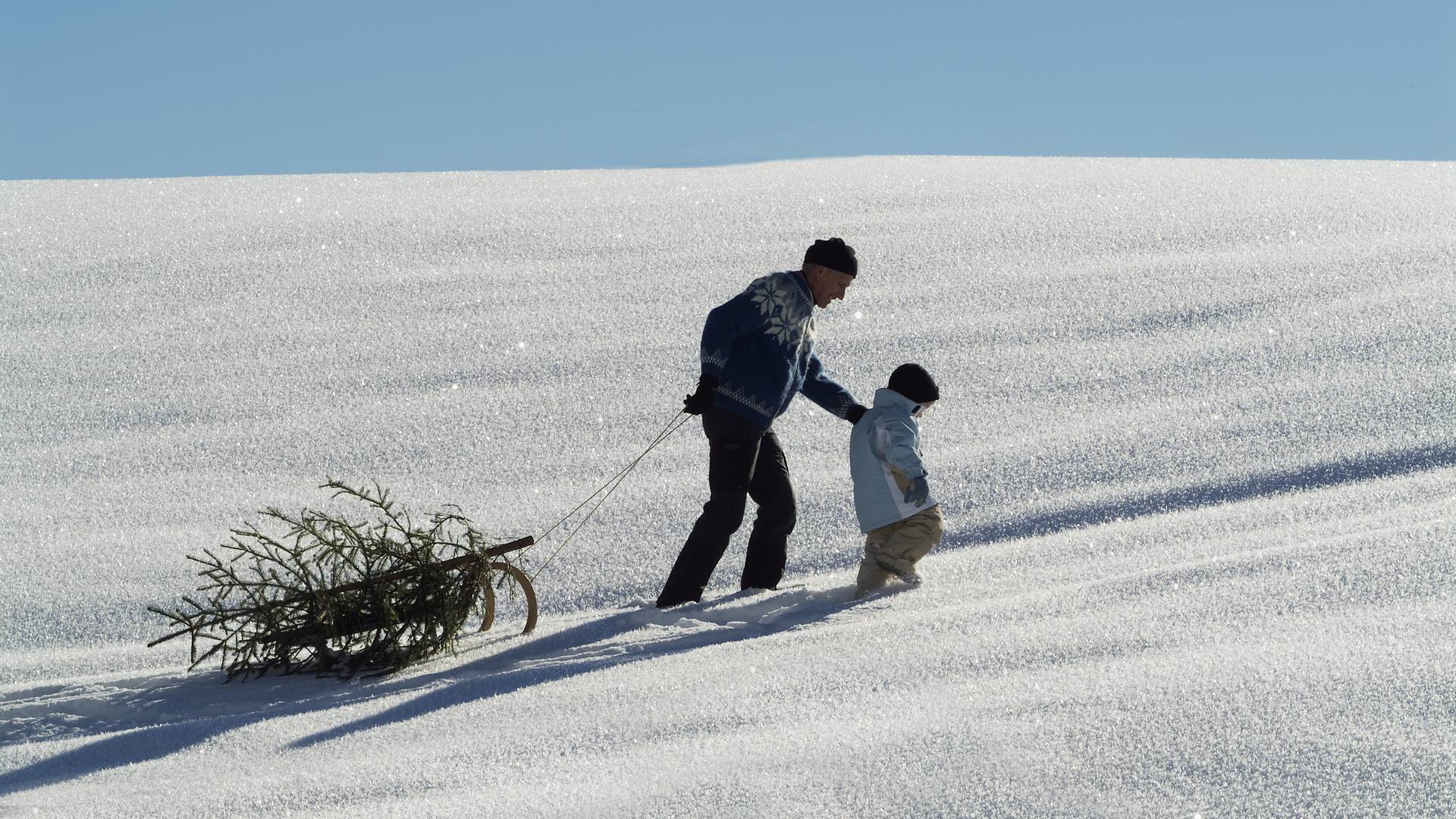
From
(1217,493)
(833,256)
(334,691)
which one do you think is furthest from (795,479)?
(334,691)

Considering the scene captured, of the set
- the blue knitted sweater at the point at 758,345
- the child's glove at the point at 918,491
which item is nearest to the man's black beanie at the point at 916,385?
the child's glove at the point at 918,491

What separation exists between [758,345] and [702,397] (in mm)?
310

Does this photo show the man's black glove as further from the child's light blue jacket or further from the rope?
the rope

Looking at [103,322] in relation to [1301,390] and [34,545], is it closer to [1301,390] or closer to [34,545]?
[34,545]

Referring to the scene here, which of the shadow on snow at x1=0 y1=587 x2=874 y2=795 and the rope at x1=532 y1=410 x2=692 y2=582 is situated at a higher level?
the rope at x1=532 y1=410 x2=692 y2=582

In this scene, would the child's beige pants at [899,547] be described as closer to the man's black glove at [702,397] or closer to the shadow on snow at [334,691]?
the shadow on snow at [334,691]

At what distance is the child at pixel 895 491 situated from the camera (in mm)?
4406

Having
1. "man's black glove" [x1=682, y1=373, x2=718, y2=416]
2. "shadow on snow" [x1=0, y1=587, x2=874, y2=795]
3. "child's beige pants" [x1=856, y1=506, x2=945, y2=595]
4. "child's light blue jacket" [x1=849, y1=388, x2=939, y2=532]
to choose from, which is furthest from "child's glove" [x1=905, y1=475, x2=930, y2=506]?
"man's black glove" [x1=682, y1=373, x2=718, y2=416]

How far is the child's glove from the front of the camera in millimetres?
4297

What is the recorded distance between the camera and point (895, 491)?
4.44m

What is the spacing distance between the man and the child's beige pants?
49cm

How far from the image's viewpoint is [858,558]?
5207 millimetres

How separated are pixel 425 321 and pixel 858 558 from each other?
4142 mm

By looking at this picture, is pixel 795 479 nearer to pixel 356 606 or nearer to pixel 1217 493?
pixel 1217 493
